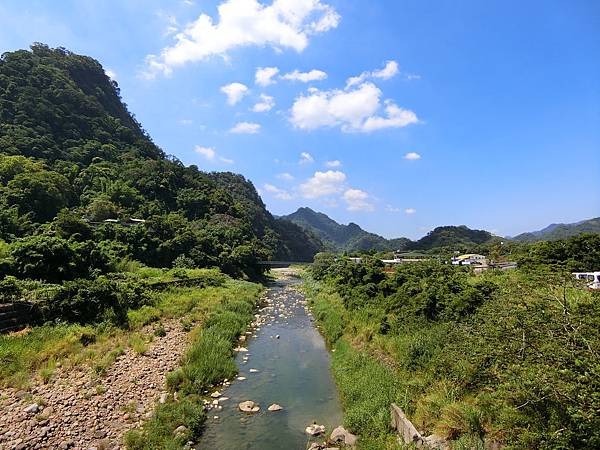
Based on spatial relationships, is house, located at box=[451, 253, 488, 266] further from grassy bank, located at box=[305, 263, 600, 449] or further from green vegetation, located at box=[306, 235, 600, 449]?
grassy bank, located at box=[305, 263, 600, 449]

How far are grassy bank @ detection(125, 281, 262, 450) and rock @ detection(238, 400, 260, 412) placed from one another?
152cm

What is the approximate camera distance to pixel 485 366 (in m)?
11.2

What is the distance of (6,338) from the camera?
599 inches

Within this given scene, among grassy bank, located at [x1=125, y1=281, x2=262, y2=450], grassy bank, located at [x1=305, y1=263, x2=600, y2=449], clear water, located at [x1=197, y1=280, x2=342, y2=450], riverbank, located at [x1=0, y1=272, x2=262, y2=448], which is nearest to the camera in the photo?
grassy bank, located at [x1=305, y1=263, x2=600, y2=449]

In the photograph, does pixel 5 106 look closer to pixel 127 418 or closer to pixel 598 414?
pixel 127 418

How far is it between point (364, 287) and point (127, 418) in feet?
70.0

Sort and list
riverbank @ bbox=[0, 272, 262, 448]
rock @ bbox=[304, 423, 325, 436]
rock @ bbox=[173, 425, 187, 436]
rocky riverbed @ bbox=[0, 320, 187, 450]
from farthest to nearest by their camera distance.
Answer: rock @ bbox=[304, 423, 325, 436] < rock @ bbox=[173, 425, 187, 436] < riverbank @ bbox=[0, 272, 262, 448] < rocky riverbed @ bbox=[0, 320, 187, 450]

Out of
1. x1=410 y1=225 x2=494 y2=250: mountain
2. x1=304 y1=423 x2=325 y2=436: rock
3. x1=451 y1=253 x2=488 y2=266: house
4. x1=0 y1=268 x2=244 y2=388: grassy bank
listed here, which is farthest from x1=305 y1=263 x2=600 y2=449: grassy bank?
x1=410 y1=225 x2=494 y2=250: mountain

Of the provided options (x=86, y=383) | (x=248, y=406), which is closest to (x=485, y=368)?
(x=248, y=406)

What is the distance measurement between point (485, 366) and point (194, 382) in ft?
37.8

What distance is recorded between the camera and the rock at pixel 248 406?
14102 mm

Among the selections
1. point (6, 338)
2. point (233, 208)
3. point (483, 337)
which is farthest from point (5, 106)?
point (483, 337)

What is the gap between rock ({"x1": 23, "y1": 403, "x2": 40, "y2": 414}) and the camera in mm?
11491

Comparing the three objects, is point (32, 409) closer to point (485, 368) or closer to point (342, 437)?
point (342, 437)
